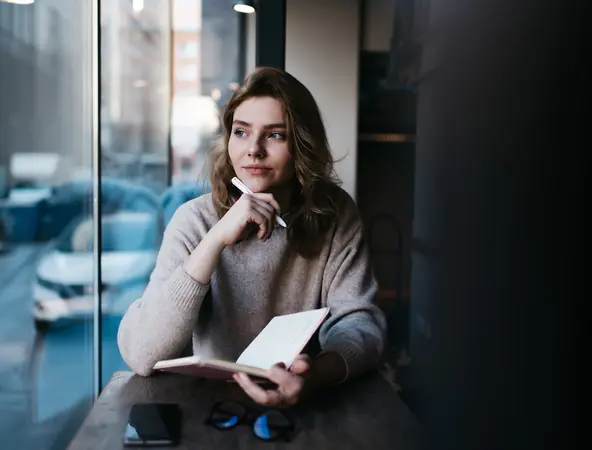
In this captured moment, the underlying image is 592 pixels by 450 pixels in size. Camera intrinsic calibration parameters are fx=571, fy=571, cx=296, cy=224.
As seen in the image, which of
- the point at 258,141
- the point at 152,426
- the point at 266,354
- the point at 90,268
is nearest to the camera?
the point at 152,426

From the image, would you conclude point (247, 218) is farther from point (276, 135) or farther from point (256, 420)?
point (256, 420)

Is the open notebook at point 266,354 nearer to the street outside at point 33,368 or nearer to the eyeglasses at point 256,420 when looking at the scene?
the eyeglasses at point 256,420

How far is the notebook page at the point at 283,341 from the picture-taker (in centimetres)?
85

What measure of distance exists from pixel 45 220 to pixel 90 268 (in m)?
0.26

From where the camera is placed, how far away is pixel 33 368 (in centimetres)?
221

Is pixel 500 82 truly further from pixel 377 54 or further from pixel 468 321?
pixel 468 321

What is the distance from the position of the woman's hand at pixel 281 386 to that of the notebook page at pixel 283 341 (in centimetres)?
2

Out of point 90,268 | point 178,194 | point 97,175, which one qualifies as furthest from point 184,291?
point 90,268

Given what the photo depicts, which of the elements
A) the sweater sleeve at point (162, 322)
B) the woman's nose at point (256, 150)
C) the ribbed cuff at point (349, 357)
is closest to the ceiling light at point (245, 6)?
the woman's nose at point (256, 150)

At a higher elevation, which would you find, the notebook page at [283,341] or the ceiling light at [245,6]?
the ceiling light at [245,6]

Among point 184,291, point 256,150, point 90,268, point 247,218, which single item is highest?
point 256,150

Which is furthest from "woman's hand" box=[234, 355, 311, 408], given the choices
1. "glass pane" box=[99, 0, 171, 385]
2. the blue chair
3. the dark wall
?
"glass pane" box=[99, 0, 171, 385]

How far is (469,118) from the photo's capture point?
165 cm

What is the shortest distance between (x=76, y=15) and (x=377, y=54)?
0.95 meters
